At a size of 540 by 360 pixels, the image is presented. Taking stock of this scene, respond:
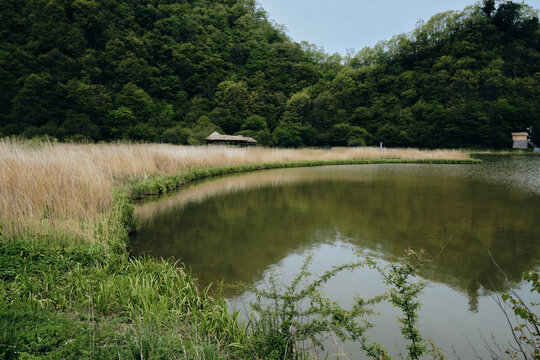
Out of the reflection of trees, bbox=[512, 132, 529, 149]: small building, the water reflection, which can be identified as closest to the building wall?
bbox=[512, 132, 529, 149]: small building

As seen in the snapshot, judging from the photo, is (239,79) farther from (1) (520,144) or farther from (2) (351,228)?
(2) (351,228)

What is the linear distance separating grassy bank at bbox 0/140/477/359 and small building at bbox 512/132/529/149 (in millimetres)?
52378

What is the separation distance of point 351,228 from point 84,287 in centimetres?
466

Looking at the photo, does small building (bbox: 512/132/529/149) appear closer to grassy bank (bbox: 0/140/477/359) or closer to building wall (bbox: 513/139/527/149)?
building wall (bbox: 513/139/527/149)

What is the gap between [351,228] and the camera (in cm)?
577

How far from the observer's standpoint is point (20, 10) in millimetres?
47812

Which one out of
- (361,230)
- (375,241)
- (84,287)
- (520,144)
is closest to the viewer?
(84,287)

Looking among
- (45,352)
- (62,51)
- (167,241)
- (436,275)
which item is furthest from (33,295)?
(62,51)

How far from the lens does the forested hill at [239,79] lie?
41.1 m

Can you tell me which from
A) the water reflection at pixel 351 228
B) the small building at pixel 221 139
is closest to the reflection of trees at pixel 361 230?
the water reflection at pixel 351 228

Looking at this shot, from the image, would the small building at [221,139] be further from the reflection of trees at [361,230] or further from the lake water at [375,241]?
the reflection of trees at [361,230]

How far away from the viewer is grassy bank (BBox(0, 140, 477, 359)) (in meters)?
1.74

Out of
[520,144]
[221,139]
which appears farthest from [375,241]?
[520,144]

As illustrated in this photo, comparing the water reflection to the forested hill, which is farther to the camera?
the forested hill
